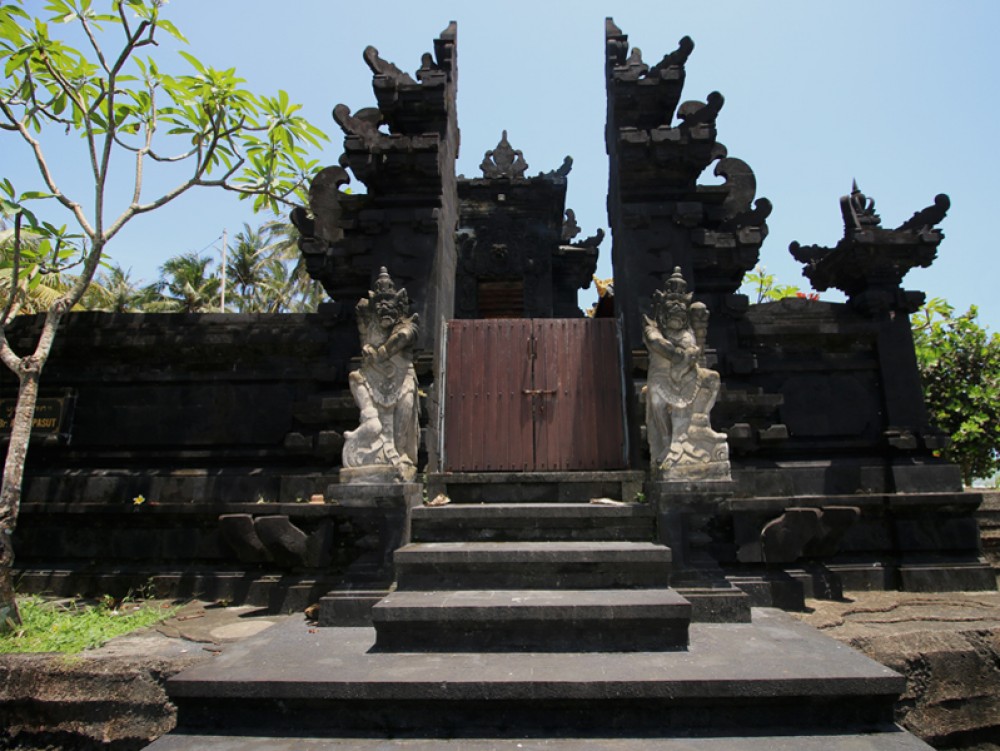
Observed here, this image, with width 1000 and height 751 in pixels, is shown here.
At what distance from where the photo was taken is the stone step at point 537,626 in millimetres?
3883

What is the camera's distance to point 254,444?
6785 millimetres

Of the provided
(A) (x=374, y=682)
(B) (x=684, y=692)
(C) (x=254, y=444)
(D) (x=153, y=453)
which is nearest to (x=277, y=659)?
(A) (x=374, y=682)

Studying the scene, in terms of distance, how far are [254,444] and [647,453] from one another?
4283 millimetres

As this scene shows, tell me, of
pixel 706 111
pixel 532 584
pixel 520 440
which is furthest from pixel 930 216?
pixel 532 584

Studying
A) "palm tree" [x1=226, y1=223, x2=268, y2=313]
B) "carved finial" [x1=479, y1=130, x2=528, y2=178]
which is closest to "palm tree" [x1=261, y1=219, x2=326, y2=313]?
"palm tree" [x1=226, y1=223, x2=268, y2=313]

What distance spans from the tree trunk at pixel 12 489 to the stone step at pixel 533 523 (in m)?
3.21

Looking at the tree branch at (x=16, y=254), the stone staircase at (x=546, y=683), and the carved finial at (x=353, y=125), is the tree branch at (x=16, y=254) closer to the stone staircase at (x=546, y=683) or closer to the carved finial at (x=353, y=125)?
the carved finial at (x=353, y=125)

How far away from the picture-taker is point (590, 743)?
10.1ft

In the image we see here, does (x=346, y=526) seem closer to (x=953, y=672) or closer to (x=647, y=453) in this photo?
(x=647, y=453)

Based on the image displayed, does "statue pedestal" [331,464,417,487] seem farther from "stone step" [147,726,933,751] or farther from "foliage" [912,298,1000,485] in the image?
"foliage" [912,298,1000,485]

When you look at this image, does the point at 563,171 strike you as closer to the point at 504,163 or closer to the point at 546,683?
the point at 504,163

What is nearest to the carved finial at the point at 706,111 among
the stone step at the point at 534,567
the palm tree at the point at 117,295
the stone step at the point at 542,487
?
the stone step at the point at 542,487

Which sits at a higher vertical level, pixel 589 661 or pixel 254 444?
pixel 254 444

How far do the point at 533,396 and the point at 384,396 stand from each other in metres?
2.17
